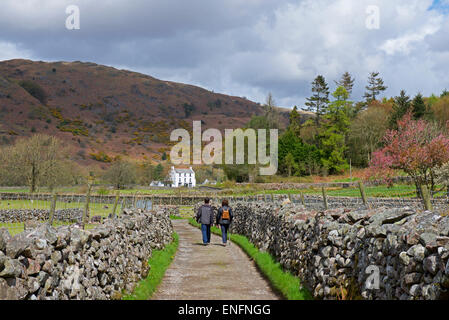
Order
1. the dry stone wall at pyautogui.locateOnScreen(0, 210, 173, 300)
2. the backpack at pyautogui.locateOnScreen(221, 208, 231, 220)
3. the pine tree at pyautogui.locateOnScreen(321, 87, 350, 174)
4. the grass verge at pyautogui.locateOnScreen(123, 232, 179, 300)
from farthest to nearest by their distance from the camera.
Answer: the pine tree at pyautogui.locateOnScreen(321, 87, 350, 174) → the backpack at pyautogui.locateOnScreen(221, 208, 231, 220) → the grass verge at pyautogui.locateOnScreen(123, 232, 179, 300) → the dry stone wall at pyautogui.locateOnScreen(0, 210, 173, 300)

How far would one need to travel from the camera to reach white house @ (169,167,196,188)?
13925cm

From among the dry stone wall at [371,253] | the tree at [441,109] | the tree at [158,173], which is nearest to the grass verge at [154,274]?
the dry stone wall at [371,253]

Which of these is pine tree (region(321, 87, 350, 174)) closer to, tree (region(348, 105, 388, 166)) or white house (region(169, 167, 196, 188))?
tree (region(348, 105, 388, 166))

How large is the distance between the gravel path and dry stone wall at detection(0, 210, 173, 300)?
0.98 m

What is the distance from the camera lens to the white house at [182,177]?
13925 centimetres

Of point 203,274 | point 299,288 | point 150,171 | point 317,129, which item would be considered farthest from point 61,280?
point 150,171

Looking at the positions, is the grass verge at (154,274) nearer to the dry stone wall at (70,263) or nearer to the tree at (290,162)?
the dry stone wall at (70,263)

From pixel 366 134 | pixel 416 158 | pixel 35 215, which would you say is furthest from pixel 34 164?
pixel 366 134

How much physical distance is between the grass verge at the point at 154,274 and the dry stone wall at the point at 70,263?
0.61 feet

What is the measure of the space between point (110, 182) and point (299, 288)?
71440 mm

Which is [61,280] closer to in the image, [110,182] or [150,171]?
[110,182]

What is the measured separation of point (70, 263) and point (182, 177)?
138264 millimetres

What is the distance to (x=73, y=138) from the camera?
6132 inches

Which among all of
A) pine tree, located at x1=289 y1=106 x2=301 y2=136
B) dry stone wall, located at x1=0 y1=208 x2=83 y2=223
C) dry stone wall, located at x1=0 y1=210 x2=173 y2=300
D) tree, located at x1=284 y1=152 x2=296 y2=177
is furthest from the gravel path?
pine tree, located at x1=289 y1=106 x2=301 y2=136
